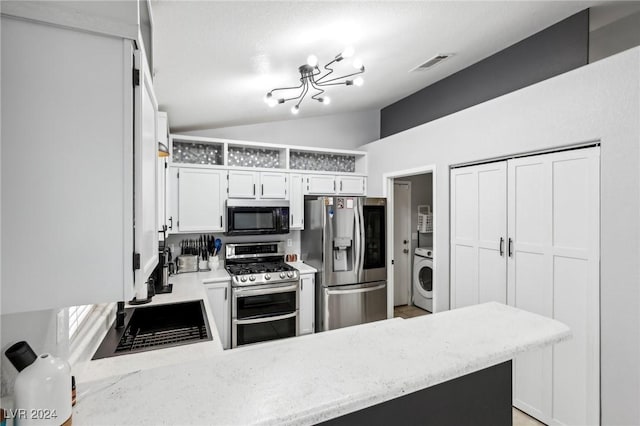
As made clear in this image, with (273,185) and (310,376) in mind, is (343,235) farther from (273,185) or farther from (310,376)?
(310,376)

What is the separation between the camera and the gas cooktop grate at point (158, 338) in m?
1.67

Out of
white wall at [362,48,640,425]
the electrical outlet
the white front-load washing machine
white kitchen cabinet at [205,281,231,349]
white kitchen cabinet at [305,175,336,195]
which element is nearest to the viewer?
the electrical outlet

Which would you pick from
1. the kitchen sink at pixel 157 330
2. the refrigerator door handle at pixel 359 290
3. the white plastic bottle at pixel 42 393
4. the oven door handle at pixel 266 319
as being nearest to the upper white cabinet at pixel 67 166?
the white plastic bottle at pixel 42 393

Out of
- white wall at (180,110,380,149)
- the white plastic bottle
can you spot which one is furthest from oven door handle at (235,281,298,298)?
the white plastic bottle

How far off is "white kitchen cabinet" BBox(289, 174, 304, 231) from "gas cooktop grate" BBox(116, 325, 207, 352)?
7.05 feet

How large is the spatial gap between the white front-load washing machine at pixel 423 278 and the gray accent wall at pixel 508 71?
1.94 metres

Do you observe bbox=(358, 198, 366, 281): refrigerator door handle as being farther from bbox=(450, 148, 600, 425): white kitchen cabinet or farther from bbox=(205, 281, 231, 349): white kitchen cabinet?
bbox=(205, 281, 231, 349): white kitchen cabinet

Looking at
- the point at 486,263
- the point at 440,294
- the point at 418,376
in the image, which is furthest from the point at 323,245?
the point at 418,376

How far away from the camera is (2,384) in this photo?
2.57 ft

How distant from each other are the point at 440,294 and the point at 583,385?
1.36 m

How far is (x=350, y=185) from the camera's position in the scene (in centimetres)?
443

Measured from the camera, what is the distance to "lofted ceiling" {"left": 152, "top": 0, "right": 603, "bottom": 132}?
1.58 m

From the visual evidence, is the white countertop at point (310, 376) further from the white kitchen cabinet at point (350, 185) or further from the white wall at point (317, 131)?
the white wall at point (317, 131)

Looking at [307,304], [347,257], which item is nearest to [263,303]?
[307,304]
